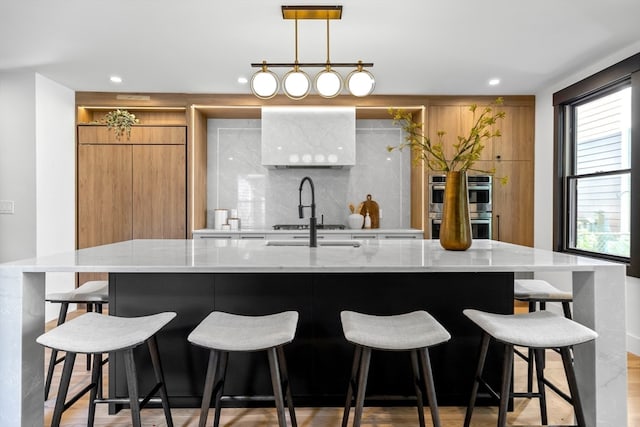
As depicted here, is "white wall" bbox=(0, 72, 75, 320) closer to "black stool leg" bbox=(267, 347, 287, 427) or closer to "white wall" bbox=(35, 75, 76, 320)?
"white wall" bbox=(35, 75, 76, 320)

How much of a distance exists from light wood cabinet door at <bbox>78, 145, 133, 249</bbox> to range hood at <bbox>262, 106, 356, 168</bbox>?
1563 mm

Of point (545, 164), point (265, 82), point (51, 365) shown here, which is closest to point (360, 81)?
point (265, 82)

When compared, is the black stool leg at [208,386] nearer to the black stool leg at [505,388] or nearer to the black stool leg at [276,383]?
the black stool leg at [276,383]

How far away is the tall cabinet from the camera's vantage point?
4434mm

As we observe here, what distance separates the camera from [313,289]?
2.15m

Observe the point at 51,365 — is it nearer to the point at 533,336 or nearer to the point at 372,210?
the point at 533,336

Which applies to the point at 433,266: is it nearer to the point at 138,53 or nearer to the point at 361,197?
the point at 138,53

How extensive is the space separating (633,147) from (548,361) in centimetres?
178

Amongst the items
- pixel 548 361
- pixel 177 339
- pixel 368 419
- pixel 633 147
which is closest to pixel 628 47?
pixel 633 147

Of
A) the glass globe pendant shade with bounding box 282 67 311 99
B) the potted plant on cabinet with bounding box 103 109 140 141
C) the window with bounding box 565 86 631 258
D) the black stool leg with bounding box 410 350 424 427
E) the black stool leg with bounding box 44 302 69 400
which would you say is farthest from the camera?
the potted plant on cabinet with bounding box 103 109 140 141

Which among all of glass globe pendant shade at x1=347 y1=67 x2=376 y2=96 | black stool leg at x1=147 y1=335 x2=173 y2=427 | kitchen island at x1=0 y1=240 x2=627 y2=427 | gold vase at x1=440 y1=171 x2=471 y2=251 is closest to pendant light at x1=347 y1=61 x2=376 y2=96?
glass globe pendant shade at x1=347 y1=67 x2=376 y2=96

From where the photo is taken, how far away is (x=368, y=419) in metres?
2.11

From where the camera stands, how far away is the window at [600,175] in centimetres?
339

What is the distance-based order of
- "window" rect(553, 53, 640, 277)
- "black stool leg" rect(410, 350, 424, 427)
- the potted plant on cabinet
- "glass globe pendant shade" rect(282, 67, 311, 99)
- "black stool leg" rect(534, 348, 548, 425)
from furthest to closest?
1. the potted plant on cabinet
2. "window" rect(553, 53, 640, 277)
3. "glass globe pendant shade" rect(282, 67, 311, 99)
4. "black stool leg" rect(534, 348, 548, 425)
5. "black stool leg" rect(410, 350, 424, 427)
